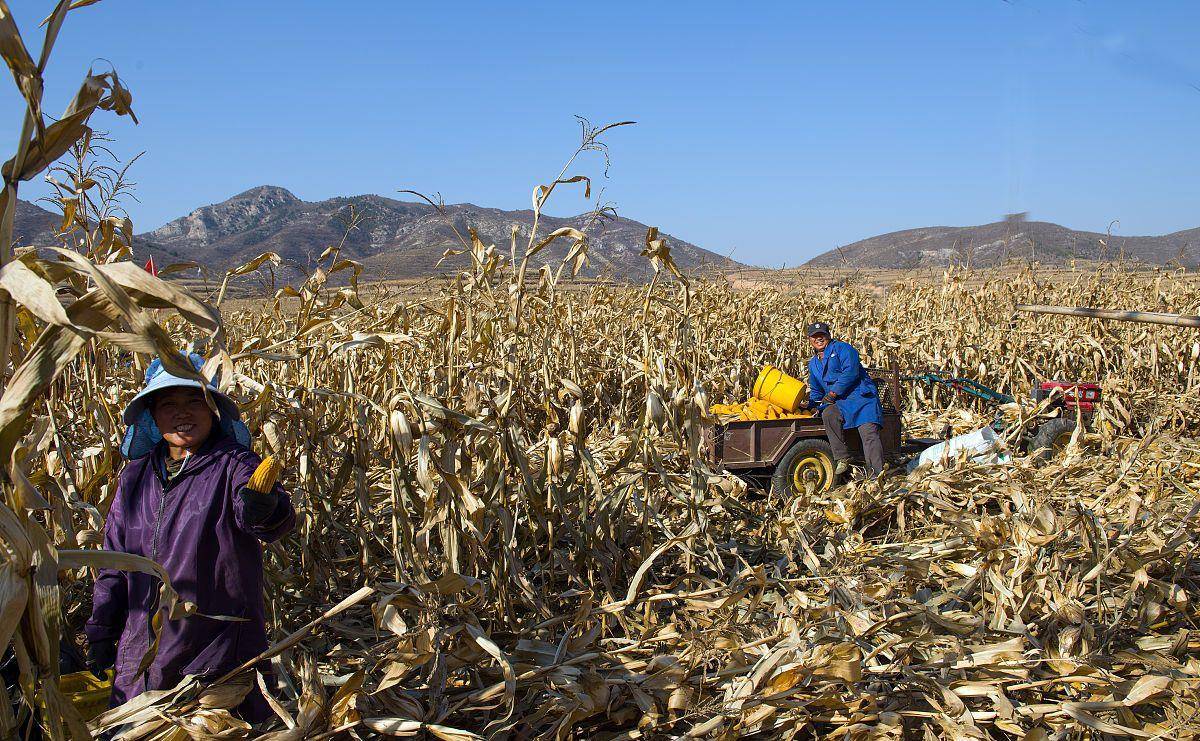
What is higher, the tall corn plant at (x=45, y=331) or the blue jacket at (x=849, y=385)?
the tall corn plant at (x=45, y=331)

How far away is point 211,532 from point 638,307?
7.39 metres

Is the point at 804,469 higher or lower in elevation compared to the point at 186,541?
lower

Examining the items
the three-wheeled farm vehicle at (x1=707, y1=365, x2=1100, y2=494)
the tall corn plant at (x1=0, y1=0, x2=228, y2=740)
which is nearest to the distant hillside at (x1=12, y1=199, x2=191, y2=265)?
the tall corn plant at (x1=0, y1=0, x2=228, y2=740)

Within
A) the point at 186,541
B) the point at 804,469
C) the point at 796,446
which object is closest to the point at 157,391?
the point at 186,541

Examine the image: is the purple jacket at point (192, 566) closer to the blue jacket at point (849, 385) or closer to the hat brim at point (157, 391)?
the hat brim at point (157, 391)


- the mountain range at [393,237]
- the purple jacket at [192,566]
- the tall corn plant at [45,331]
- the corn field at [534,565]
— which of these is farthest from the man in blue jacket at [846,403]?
the mountain range at [393,237]

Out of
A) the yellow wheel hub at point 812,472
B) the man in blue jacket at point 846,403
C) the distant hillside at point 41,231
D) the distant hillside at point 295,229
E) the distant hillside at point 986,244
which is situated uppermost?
the distant hillside at point 295,229

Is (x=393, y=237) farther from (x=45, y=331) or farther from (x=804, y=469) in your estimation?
(x=45, y=331)

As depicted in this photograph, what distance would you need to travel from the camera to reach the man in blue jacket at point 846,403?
5.87 metres

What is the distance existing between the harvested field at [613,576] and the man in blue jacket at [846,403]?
0.85 meters

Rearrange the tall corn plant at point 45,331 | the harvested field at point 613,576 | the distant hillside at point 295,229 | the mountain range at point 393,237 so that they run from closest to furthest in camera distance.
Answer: the tall corn plant at point 45,331, the harvested field at point 613,576, the mountain range at point 393,237, the distant hillside at point 295,229

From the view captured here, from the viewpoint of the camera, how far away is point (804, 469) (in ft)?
19.4

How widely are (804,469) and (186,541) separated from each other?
4548 mm

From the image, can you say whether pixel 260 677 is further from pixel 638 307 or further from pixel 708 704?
pixel 638 307
